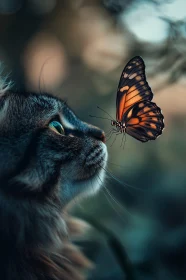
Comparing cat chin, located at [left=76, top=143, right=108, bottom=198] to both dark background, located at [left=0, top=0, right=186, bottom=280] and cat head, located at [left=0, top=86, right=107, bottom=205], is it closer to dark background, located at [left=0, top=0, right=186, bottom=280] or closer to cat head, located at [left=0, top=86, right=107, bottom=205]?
cat head, located at [left=0, top=86, right=107, bottom=205]

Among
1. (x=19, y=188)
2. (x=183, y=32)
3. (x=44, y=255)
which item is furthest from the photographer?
(x=183, y=32)

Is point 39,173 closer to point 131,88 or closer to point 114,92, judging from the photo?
point 131,88

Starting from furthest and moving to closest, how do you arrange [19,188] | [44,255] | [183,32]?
[183,32]
[44,255]
[19,188]

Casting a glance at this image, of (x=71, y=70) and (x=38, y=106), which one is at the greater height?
(x=71, y=70)

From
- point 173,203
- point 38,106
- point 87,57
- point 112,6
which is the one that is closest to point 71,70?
point 87,57

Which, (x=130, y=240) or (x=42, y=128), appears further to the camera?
(x=130, y=240)

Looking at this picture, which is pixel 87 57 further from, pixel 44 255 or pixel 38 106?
pixel 44 255

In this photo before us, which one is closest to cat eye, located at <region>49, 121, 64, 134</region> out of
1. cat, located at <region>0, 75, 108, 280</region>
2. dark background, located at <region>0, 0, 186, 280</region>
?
cat, located at <region>0, 75, 108, 280</region>
